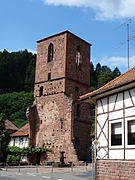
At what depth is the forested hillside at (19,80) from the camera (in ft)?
289

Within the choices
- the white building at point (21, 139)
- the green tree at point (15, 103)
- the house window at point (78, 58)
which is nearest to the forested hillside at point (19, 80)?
the green tree at point (15, 103)

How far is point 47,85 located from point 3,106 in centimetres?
4542

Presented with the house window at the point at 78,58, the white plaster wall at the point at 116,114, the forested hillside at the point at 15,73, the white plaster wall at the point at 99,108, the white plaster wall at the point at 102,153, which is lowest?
the white plaster wall at the point at 102,153

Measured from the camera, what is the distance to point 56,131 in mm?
44031

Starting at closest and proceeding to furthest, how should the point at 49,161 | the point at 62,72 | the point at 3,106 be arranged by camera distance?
the point at 49,161
the point at 62,72
the point at 3,106

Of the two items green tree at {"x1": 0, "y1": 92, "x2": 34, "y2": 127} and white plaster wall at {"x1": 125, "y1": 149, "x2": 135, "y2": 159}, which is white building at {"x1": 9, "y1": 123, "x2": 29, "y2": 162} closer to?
green tree at {"x1": 0, "y1": 92, "x2": 34, "y2": 127}

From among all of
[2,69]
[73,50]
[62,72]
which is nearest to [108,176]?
[62,72]

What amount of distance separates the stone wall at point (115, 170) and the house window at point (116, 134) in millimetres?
1043

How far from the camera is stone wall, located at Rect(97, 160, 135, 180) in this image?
15734 mm

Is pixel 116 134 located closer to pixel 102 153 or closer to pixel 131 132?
pixel 131 132

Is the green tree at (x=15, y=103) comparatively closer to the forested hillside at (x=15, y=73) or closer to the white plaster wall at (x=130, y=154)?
the forested hillside at (x=15, y=73)

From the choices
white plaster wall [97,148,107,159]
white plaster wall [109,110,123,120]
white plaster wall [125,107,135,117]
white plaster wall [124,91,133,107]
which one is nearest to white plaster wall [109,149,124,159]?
white plaster wall [97,148,107,159]

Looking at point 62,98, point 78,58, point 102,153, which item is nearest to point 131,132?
point 102,153

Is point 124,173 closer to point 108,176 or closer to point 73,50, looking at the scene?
point 108,176
